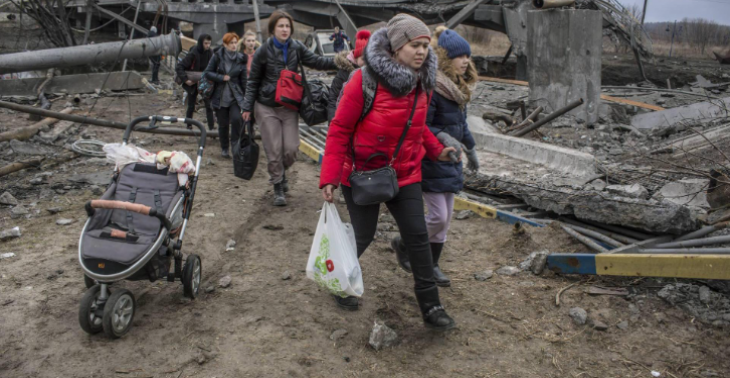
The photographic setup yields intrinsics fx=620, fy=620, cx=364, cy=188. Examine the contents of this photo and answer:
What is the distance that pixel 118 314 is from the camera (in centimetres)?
364

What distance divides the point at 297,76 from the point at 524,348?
11.6 feet

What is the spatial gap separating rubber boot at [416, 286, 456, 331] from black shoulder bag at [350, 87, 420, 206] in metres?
0.63

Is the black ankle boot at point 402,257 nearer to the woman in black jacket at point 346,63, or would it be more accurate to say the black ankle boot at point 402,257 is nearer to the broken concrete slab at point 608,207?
the broken concrete slab at point 608,207

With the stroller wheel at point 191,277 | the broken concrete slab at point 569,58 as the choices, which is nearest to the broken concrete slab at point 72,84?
the broken concrete slab at point 569,58

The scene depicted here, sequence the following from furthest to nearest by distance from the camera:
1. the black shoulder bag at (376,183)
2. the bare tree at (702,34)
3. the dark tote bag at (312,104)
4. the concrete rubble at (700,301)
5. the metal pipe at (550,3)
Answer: the bare tree at (702,34) < the metal pipe at (550,3) < the dark tote bag at (312,104) < the concrete rubble at (700,301) < the black shoulder bag at (376,183)

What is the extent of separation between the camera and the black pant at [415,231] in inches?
143

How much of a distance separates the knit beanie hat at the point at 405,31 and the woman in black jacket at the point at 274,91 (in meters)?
2.67

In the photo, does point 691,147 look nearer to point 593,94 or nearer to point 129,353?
point 593,94

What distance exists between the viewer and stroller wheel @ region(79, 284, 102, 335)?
11.7 feet

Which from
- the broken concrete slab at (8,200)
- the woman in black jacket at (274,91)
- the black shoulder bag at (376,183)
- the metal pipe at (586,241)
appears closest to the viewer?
the black shoulder bag at (376,183)

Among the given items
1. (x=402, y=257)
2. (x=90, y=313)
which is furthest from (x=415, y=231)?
(x=90, y=313)

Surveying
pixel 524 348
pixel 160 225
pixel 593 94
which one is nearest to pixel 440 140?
pixel 524 348

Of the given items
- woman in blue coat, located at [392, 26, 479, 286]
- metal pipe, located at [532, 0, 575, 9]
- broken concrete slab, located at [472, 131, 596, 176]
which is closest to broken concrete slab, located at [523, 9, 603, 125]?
metal pipe, located at [532, 0, 575, 9]

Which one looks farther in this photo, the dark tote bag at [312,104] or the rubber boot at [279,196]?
the rubber boot at [279,196]
